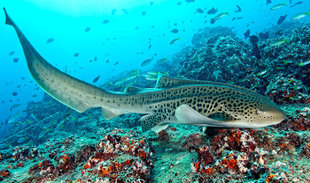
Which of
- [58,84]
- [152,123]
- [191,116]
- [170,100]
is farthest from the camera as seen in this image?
[152,123]

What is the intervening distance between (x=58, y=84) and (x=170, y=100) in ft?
7.32

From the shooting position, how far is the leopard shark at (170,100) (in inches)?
96.1

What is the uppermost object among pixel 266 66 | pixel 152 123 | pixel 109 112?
pixel 266 66

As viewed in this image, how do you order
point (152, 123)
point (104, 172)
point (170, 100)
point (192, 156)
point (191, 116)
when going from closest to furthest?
1. point (104, 172)
2. point (191, 116)
3. point (192, 156)
4. point (170, 100)
5. point (152, 123)

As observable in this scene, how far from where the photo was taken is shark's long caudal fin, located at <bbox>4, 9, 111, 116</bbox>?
2729mm

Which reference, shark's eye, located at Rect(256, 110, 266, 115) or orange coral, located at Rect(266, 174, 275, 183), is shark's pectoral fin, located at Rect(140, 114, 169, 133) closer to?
shark's eye, located at Rect(256, 110, 266, 115)

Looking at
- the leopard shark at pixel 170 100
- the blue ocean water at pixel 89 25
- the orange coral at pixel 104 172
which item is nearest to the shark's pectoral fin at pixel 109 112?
the leopard shark at pixel 170 100

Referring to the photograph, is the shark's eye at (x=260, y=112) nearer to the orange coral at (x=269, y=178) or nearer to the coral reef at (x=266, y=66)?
the orange coral at (x=269, y=178)

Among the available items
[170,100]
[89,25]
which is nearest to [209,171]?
[170,100]

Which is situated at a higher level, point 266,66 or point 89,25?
point 89,25

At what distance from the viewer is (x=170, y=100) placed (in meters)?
3.21

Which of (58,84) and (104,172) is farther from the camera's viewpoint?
(58,84)

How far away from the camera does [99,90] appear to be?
340cm

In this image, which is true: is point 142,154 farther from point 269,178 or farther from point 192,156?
point 269,178
